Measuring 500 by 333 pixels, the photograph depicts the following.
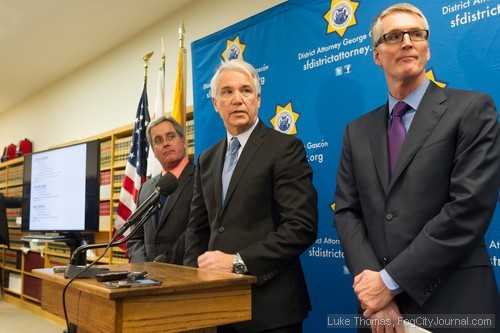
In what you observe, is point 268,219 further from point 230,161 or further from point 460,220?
point 460,220

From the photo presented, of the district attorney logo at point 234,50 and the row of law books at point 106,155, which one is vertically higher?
the district attorney logo at point 234,50

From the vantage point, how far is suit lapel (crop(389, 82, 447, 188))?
1.44 m

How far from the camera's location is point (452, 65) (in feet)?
6.84

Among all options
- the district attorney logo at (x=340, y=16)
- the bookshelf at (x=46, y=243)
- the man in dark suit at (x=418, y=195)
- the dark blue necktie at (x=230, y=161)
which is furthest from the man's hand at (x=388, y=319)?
the bookshelf at (x=46, y=243)

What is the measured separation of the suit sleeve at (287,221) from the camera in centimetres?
161

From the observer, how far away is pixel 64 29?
5035 mm

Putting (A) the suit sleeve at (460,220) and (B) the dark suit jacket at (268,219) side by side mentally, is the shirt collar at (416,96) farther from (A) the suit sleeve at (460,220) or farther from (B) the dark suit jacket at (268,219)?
(B) the dark suit jacket at (268,219)

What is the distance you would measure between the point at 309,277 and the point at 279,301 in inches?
38.5

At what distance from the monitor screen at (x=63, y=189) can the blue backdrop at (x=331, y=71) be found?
1752 mm

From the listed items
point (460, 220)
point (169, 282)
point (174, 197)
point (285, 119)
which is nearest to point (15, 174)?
point (174, 197)

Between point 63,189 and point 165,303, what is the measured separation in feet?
10.5

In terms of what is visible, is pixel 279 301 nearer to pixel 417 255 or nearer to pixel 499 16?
pixel 417 255

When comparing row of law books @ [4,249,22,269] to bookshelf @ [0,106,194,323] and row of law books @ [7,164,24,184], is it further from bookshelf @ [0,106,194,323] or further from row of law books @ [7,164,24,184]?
row of law books @ [7,164,24,184]

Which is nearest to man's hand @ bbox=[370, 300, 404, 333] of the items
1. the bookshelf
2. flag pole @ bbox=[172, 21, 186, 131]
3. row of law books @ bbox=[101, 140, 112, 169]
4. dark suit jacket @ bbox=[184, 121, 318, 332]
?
dark suit jacket @ bbox=[184, 121, 318, 332]
